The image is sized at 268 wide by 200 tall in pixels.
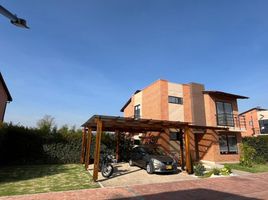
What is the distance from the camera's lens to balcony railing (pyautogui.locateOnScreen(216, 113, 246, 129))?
19.6 m

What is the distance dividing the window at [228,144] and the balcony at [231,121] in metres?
1.07

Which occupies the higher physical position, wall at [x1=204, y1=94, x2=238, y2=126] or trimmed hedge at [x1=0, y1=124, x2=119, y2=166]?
wall at [x1=204, y1=94, x2=238, y2=126]

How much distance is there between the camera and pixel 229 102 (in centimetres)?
2067

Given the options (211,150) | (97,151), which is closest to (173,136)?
(211,150)

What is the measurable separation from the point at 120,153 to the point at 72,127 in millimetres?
4997

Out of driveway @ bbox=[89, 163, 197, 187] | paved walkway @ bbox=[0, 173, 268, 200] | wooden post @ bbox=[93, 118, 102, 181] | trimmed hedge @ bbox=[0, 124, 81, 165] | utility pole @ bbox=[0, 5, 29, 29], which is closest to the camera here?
utility pole @ bbox=[0, 5, 29, 29]

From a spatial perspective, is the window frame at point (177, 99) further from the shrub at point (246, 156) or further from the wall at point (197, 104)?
the shrub at point (246, 156)

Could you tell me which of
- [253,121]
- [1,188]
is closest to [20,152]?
[1,188]

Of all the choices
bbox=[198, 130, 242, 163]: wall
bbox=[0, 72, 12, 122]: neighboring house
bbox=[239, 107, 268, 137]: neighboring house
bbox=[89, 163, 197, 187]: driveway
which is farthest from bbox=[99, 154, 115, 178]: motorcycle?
bbox=[239, 107, 268, 137]: neighboring house

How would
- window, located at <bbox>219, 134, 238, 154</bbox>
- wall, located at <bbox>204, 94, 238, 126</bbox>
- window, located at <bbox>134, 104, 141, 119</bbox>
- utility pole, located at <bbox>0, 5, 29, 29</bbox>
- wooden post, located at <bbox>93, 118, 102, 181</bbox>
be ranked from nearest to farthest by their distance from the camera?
utility pole, located at <bbox>0, 5, 29, 29</bbox> → wooden post, located at <bbox>93, 118, 102, 181</bbox> → window, located at <bbox>219, 134, 238, 154</bbox> → wall, located at <bbox>204, 94, 238, 126</bbox> → window, located at <bbox>134, 104, 141, 119</bbox>

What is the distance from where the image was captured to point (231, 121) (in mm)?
20062

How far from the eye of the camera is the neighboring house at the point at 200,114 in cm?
1831

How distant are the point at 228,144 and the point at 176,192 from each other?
13.2 meters

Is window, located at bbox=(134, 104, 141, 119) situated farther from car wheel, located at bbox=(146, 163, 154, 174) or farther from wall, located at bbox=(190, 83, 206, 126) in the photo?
car wheel, located at bbox=(146, 163, 154, 174)
